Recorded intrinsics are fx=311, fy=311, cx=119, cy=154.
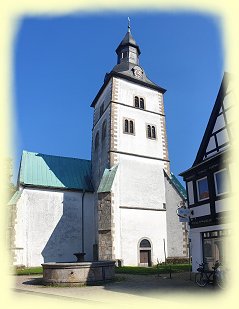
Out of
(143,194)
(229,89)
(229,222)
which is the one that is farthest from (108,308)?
(143,194)

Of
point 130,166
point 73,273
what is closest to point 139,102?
point 130,166

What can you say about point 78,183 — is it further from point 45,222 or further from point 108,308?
point 108,308

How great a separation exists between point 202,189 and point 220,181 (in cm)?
162

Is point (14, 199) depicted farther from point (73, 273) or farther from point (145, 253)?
point (73, 273)

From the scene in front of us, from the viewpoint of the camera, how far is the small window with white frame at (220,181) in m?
15.3

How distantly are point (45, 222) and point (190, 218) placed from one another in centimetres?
1740

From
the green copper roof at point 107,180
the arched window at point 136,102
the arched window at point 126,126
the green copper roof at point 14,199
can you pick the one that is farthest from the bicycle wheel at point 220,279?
the arched window at point 136,102

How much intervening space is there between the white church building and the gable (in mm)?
12048

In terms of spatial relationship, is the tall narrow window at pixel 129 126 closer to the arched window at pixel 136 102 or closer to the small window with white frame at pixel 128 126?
the small window with white frame at pixel 128 126

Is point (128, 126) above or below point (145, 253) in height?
above

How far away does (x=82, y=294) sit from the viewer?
11.9 meters

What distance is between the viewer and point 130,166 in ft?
101

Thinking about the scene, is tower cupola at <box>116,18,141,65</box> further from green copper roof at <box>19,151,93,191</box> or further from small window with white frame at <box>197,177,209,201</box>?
small window with white frame at <box>197,177,209,201</box>

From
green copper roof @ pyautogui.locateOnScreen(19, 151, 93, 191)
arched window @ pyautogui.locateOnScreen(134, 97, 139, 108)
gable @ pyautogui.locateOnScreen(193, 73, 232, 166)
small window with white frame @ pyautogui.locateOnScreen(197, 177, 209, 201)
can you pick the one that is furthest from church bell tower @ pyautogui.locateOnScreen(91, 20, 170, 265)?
gable @ pyautogui.locateOnScreen(193, 73, 232, 166)
